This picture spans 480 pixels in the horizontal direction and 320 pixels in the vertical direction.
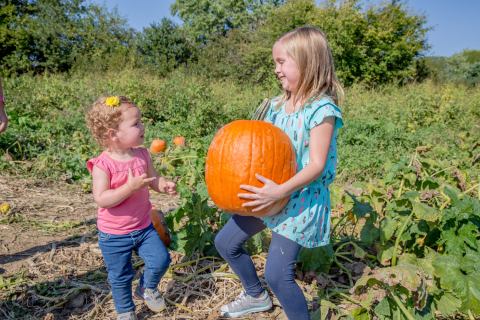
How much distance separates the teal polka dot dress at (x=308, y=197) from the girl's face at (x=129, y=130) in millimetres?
744

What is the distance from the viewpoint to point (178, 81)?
34.5ft

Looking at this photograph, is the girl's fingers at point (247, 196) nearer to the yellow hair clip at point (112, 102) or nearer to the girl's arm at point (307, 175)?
the girl's arm at point (307, 175)

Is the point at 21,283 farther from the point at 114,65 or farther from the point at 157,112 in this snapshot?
the point at 114,65

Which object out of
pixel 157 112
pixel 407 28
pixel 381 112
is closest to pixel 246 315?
pixel 157 112

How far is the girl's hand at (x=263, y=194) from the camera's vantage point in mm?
1910

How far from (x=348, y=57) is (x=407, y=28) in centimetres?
447

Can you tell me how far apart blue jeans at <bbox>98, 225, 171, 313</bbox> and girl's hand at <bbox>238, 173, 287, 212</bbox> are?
63 centimetres

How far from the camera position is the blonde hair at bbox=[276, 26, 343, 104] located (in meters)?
1.99

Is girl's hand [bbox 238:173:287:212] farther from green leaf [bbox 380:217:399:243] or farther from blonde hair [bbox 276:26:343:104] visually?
green leaf [bbox 380:217:399:243]

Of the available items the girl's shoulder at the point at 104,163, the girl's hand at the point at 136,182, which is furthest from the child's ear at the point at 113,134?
the girl's hand at the point at 136,182

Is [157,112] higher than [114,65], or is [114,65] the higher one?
[114,65]

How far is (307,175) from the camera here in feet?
6.21

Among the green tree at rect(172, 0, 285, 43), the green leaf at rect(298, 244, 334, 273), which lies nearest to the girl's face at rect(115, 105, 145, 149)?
the green leaf at rect(298, 244, 334, 273)

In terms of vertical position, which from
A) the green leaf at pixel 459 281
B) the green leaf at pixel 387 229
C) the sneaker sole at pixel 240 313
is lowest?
the sneaker sole at pixel 240 313
